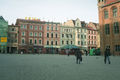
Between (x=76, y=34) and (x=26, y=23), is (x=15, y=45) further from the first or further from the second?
(x=76, y=34)

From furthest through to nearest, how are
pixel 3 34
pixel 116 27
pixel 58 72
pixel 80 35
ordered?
pixel 80 35 < pixel 3 34 < pixel 116 27 < pixel 58 72

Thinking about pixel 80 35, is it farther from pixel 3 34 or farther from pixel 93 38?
pixel 3 34

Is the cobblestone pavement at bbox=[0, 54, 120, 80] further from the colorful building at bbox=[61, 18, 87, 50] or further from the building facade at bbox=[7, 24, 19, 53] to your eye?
the colorful building at bbox=[61, 18, 87, 50]

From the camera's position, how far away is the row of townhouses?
209 ft

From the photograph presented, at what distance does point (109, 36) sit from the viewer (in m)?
36.1

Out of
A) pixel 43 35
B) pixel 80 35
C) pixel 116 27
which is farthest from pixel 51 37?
pixel 116 27

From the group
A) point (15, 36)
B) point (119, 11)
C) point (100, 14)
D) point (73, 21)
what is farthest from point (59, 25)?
point (119, 11)

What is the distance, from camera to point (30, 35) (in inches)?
2643

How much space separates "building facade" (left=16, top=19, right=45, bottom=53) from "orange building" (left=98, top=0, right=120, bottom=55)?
Answer: 3464 centimetres

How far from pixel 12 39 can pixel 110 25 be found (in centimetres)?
4158

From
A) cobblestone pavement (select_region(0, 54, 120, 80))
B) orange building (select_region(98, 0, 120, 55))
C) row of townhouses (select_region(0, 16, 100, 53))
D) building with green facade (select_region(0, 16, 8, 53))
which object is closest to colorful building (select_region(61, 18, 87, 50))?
row of townhouses (select_region(0, 16, 100, 53))

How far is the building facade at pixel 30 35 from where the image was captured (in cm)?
6469

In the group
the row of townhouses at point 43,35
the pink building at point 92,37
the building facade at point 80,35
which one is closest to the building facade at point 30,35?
the row of townhouses at point 43,35

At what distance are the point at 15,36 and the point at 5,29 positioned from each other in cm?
484
